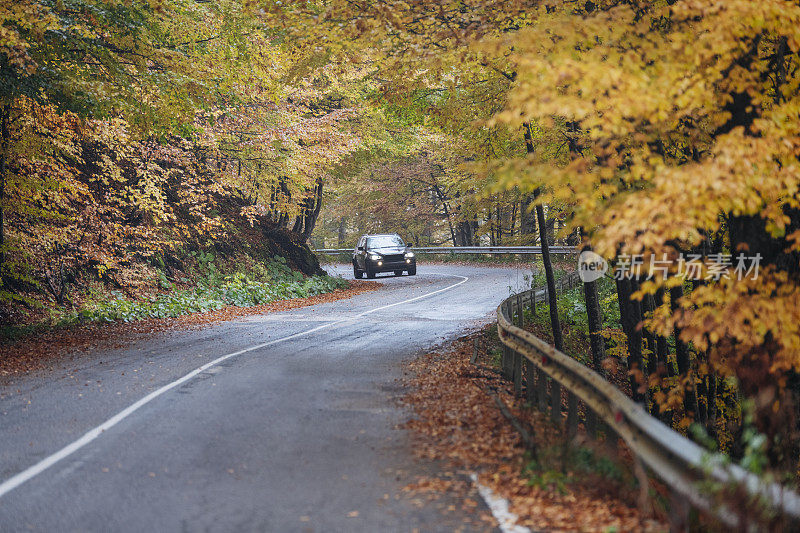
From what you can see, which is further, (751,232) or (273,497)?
(751,232)

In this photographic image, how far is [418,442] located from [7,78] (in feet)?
31.2

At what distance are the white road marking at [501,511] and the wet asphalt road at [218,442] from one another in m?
0.21

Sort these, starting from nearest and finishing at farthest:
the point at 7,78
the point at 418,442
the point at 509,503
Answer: the point at 509,503
the point at 418,442
the point at 7,78

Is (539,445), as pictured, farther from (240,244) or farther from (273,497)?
(240,244)

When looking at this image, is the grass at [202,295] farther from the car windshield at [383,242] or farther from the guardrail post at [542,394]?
the guardrail post at [542,394]

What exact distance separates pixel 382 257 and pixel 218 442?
85.7 ft

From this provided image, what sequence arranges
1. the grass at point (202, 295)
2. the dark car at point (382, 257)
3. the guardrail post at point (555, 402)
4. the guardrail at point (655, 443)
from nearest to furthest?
the guardrail at point (655, 443) → the guardrail post at point (555, 402) → the grass at point (202, 295) → the dark car at point (382, 257)

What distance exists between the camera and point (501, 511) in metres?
5.08

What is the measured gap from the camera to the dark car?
33.1 meters

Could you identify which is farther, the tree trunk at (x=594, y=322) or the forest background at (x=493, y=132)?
the tree trunk at (x=594, y=322)

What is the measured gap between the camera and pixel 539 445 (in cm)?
654

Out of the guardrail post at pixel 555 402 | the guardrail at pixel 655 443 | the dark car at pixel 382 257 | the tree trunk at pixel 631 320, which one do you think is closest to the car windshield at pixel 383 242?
the dark car at pixel 382 257

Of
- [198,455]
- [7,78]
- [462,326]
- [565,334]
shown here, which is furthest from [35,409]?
[565,334]

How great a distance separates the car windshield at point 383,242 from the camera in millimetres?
33688
